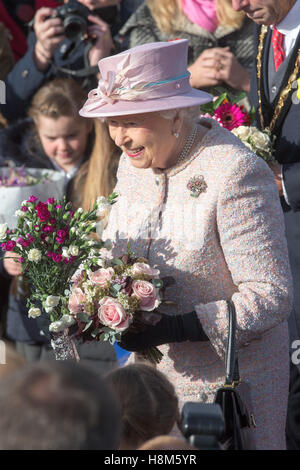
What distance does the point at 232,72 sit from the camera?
12.8 ft

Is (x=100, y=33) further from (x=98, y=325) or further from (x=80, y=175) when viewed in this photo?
(x=98, y=325)

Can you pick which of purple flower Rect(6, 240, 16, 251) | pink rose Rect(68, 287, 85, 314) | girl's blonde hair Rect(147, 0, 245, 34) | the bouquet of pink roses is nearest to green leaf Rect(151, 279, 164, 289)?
the bouquet of pink roses

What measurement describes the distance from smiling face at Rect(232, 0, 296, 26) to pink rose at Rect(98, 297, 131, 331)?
5.03ft

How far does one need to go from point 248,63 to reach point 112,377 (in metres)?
2.51

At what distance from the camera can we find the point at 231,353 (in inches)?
82.8

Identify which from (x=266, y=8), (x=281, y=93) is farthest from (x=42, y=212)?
(x=266, y=8)

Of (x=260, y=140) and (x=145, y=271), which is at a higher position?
(x=145, y=271)

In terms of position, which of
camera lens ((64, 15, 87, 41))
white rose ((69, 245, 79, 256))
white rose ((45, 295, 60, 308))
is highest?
white rose ((69, 245, 79, 256))

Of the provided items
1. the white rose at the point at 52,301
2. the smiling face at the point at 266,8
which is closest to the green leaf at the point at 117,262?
the white rose at the point at 52,301

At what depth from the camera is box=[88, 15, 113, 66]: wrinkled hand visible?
13.8ft

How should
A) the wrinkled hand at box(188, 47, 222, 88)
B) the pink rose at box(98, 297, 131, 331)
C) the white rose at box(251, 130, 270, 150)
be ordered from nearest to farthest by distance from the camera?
the pink rose at box(98, 297, 131, 331), the white rose at box(251, 130, 270, 150), the wrinkled hand at box(188, 47, 222, 88)

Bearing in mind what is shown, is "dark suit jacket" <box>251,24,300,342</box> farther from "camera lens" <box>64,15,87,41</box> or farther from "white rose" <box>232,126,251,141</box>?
"camera lens" <box>64,15,87,41</box>

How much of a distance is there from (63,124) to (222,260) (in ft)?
5.86

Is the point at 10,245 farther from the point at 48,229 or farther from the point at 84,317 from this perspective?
the point at 84,317
